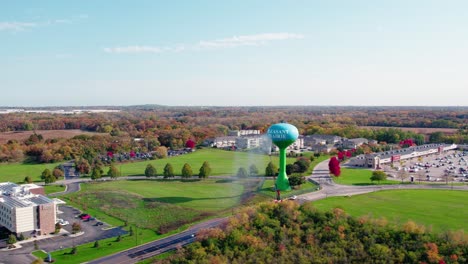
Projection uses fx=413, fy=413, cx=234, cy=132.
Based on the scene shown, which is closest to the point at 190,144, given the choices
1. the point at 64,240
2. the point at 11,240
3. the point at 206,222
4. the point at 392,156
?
the point at 392,156

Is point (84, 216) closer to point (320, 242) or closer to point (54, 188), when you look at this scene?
point (54, 188)

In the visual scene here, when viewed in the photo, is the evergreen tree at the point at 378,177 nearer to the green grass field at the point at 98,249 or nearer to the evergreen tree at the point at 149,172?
the evergreen tree at the point at 149,172

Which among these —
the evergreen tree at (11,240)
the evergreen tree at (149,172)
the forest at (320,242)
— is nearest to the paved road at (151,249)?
the forest at (320,242)

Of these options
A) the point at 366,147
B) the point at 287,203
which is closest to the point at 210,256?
the point at 287,203

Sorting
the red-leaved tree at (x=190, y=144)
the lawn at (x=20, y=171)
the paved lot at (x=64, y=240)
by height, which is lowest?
the paved lot at (x=64, y=240)

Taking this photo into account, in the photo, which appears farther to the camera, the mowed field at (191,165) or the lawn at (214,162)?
the lawn at (214,162)

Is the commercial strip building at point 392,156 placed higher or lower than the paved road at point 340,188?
higher

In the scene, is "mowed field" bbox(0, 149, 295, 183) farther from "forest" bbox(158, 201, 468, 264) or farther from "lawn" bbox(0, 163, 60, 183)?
"forest" bbox(158, 201, 468, 264)
